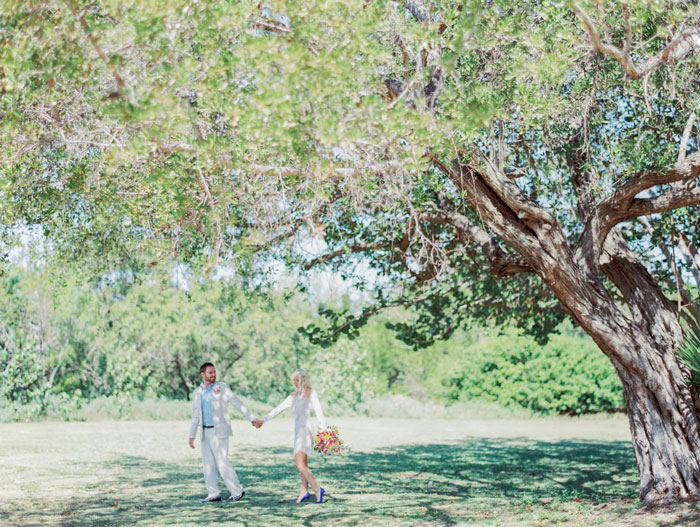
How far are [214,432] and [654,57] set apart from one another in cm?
704

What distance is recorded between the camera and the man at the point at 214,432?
405 inches


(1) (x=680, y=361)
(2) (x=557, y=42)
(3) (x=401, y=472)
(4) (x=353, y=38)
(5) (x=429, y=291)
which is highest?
(2) (x=557, y=42)

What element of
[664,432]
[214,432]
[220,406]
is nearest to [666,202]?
[664,432]

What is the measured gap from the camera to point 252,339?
33.6m

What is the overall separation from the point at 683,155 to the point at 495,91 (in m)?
2.64

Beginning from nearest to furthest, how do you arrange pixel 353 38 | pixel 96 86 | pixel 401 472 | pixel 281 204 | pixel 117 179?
pixel 353 38, pixel 96 86, pixel 281 204, pixel 117 179, pixel 401 472

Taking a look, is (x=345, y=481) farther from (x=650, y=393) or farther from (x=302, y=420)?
(x=650, y=393)

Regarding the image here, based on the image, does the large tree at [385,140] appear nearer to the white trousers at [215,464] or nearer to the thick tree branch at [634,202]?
the thick tree branch at [634,202]

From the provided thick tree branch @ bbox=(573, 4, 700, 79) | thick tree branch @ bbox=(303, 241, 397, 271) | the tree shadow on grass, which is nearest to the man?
the tree shadow on grass

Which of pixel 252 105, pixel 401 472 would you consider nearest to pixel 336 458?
pixel 401 472

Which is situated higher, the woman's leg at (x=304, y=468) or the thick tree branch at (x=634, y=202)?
the thick tree branch at (x=634, y=202)

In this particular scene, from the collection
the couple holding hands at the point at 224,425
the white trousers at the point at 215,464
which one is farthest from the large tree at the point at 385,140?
the white trousers at the point at 215,464

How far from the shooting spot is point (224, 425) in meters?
10.4

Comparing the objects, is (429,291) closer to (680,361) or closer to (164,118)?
(680,361)
